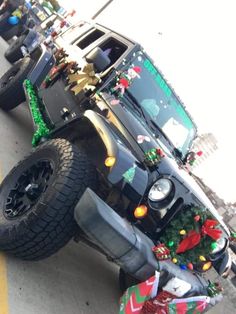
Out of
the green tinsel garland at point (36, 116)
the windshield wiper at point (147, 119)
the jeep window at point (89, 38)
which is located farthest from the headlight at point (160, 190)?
the jeep window at point (89, 38)

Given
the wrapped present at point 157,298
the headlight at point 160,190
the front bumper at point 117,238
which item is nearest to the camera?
the front bumper at point 117,238

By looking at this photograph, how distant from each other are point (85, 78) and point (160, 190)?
1741 mm

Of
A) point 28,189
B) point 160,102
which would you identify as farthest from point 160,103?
point 28,189

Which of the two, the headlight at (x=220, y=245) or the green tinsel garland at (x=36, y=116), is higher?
the green tinsel garland at (x=36, y=116)

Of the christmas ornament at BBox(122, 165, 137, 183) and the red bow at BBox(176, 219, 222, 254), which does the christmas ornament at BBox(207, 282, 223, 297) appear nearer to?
the red bow at BBox(176, 219, 222, 254)

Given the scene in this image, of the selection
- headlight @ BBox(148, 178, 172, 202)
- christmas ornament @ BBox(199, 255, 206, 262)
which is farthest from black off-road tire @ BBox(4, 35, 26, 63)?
christmas ornament @ BBox(199, 255, 206, 262)

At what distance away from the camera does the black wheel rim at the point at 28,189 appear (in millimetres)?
3486

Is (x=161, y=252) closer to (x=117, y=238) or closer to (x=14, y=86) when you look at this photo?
(x=117, y=238)

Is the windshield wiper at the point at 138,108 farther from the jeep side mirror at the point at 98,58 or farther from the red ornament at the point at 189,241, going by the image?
the red ornament at the point at 189,241

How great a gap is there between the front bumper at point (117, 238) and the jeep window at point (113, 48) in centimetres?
252

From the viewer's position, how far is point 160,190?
3385mm

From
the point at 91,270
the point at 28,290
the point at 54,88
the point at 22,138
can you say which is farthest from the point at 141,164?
the point at 22,138

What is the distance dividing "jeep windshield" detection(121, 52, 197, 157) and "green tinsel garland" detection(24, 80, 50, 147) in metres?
0.99

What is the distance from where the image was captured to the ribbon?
14.5ft
